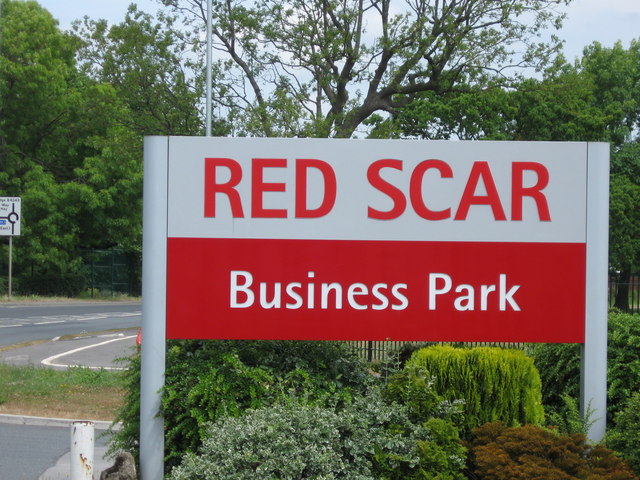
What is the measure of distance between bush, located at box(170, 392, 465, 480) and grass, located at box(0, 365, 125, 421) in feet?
21.6

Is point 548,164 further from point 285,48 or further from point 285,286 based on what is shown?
point 285,48

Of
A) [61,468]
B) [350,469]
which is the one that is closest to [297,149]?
[350,469]

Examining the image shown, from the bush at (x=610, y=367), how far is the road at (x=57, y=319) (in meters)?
16.4

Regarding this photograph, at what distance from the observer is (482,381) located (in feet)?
19.6

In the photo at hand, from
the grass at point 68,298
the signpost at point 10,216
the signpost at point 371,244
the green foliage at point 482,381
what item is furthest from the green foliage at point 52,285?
the green foliage at point 482,381

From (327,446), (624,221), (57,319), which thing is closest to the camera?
(327,446)

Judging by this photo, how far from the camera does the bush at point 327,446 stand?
5090 mm

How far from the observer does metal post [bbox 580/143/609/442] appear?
5961 mm

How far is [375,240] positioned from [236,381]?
1346 mm

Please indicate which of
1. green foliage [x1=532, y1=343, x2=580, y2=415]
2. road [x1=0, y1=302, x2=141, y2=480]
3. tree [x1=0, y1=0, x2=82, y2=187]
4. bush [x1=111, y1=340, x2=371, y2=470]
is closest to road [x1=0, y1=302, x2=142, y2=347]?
road [x1=0, y1=302, x2=141, y2=480]

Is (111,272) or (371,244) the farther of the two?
(111,272)

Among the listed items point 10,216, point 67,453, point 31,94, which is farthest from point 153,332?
point 31,94

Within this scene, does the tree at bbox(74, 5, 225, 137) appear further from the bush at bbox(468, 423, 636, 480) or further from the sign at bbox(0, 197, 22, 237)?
the bush at bbox(468, 423, 636, 480)

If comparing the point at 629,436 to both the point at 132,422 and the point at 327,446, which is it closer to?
the point at 327,446
